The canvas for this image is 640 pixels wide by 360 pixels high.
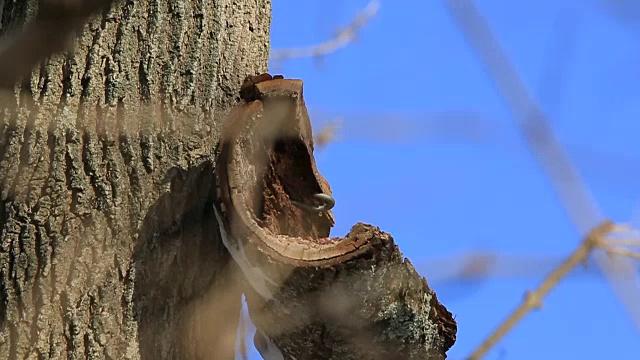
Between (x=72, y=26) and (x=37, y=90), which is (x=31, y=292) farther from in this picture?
(x=72, y=26)

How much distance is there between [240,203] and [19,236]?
0.34 metres

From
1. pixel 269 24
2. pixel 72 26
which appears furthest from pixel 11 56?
pixel 269 24

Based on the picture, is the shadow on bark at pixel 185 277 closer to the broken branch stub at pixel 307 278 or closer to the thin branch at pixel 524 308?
the broken branch stub at pixel 307 278

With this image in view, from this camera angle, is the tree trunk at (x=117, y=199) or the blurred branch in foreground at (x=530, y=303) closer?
the tree trunk at (x=117, y=199)

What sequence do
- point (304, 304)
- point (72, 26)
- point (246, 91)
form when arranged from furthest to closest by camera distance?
point (246, 91), point (304, 304), point (72, 26)

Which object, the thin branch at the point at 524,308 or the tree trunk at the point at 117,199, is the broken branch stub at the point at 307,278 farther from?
the thin branch at the point at 524,308

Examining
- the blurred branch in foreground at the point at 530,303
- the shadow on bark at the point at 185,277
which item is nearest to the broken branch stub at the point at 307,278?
the shadow on bark at the point at 185,277

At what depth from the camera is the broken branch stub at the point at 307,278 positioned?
1364mm

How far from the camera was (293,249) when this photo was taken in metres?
1.41

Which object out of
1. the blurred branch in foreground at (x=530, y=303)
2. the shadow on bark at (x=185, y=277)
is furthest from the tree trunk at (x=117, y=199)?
the blurred branch in foreground at (x=530, y=303)

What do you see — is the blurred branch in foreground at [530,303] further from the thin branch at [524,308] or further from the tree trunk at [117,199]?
the tree trunk at [117,199]

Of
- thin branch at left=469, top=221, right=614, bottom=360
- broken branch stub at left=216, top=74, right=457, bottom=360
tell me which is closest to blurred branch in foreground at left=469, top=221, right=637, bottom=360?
thin branch at left=469, top=221, right=614, bottom=360

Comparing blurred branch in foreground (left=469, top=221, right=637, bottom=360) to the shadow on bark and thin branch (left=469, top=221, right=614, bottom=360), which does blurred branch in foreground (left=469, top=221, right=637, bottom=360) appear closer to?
thin branch (left=469, top=221, right=614, bottom=360)

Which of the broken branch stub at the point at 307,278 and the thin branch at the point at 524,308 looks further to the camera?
the thin branch at the point at 524,308
